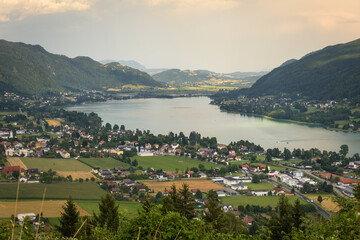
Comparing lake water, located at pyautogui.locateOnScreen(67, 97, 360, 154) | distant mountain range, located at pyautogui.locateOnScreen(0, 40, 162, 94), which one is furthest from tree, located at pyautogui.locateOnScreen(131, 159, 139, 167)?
distant mountain range, located at pyautogui.locateOnScreen(0, 40, 162, 94)

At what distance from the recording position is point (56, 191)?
15.8 m

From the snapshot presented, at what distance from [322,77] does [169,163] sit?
5112 cm

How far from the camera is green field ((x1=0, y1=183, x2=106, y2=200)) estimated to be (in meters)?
14.9

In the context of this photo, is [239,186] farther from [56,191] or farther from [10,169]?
[10,169]

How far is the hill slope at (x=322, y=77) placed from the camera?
57.8 meters

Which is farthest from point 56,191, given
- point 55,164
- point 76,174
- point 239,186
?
point 239,186

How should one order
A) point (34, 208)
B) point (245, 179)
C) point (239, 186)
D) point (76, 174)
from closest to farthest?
point (34, 208), point (239, 186), point (245, 179), point (76, 174)

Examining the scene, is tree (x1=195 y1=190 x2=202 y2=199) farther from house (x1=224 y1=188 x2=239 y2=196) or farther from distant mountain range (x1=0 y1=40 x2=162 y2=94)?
distant mountain range (x1=0 y1=40 x2=162 y2=94)

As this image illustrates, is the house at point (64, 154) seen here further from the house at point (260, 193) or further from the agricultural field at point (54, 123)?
the agricultural field at point (54, 123)

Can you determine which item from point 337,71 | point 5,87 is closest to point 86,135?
point 5,87

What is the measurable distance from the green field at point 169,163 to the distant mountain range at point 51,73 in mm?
45603

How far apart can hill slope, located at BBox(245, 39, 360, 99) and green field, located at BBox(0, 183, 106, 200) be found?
147 feet

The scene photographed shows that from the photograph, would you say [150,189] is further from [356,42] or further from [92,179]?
[356,42]

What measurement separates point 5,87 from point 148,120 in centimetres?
3213
